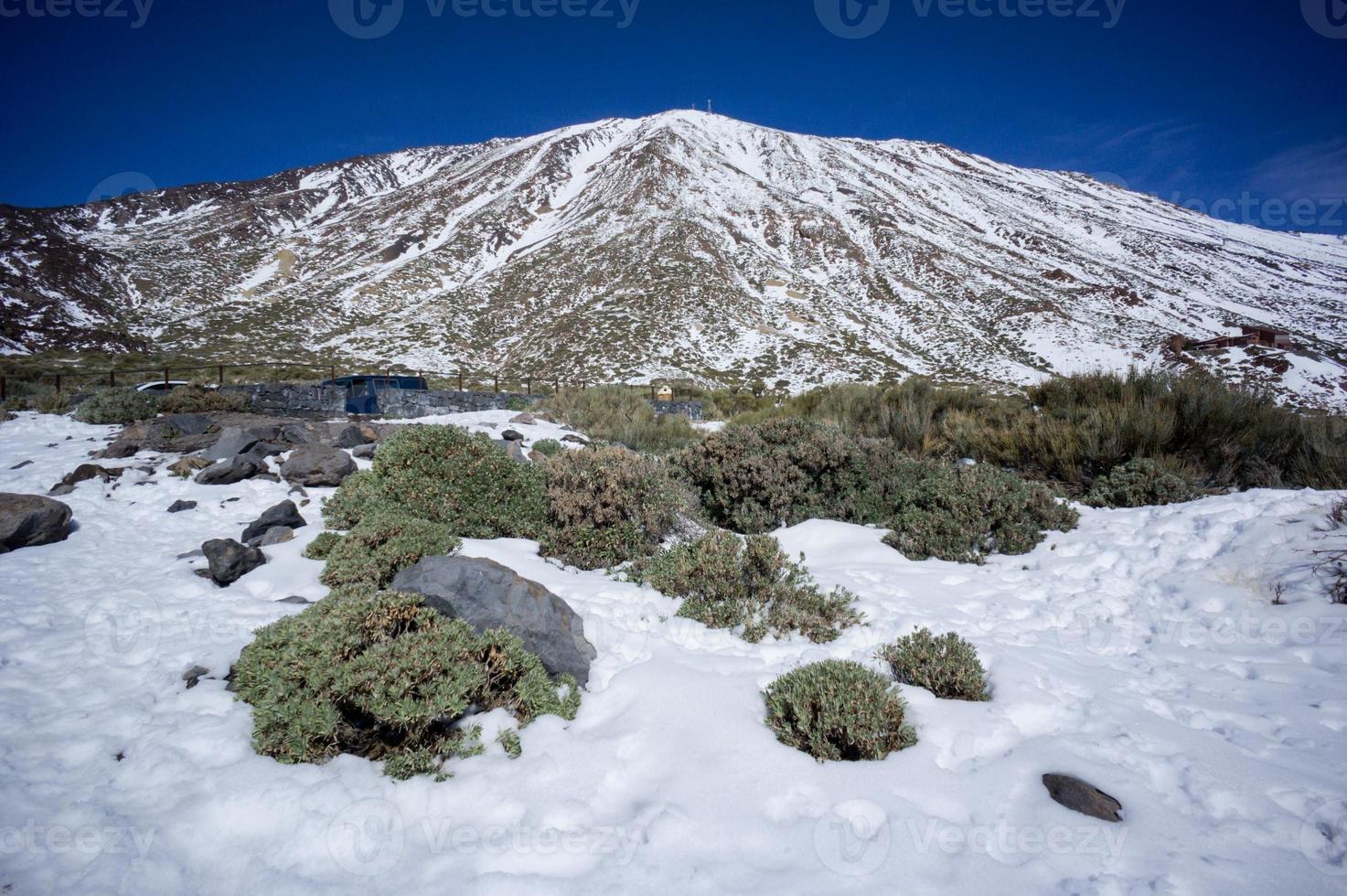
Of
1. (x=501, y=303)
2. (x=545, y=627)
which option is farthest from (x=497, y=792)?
(x=501, y=303)

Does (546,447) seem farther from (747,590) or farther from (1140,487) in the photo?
(1140,487)

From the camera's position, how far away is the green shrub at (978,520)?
5.42m

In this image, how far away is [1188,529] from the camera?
483cm

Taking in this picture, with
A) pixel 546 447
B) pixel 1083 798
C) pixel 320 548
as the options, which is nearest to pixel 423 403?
pixel 546 447

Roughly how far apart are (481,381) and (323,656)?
3029 cm

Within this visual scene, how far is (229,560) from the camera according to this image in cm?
468

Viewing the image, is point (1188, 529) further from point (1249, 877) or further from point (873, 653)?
point (1249, 877)

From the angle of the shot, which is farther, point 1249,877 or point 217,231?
point 217,231

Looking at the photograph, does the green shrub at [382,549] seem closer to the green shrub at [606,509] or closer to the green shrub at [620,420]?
the green shrub at [606,509]

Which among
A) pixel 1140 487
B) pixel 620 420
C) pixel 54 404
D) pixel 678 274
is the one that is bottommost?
pixel 54 404

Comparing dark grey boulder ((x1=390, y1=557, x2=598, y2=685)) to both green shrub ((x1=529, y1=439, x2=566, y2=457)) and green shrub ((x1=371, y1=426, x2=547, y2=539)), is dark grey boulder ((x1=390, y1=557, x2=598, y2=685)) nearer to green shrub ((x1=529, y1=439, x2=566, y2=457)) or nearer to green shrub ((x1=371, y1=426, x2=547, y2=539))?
green shrub ((x1=371, y1=426, x2=547, y2=539))

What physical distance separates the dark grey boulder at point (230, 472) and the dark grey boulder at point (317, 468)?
0.31 metres

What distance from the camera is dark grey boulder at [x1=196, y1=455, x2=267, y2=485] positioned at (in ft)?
22.6

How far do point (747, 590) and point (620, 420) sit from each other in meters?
8.74
